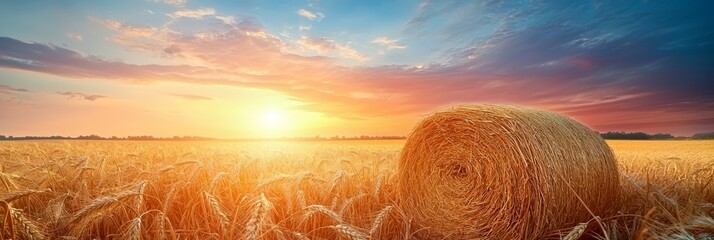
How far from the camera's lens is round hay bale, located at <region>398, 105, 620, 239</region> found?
12.4 ft

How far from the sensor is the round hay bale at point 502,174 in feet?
12.4

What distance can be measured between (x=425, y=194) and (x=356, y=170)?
6.38 ft

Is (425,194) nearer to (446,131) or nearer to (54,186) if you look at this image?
(446,131)

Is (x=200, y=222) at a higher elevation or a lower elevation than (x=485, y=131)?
lower

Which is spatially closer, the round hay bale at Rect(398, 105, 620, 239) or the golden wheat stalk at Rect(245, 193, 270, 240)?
the golden wheat stalk at Rect(245, 193, 270, 240)

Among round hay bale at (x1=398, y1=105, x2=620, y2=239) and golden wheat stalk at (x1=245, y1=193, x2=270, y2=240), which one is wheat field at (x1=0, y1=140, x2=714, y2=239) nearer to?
golden wheat stalk at (x1=245, y1=193, x2=270, y2=240)

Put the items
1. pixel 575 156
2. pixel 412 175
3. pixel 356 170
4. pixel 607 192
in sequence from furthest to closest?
1. pixel 356 170
2. pixel 412 175
3. pixel 607 192
4. pixel 575 156

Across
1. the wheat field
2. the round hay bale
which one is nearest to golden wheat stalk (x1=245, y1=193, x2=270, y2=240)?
the wheat field

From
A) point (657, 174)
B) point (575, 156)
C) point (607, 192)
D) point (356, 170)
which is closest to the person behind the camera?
point (575, 156)

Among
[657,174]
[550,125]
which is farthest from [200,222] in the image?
[657,174]

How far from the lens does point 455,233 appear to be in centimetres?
441

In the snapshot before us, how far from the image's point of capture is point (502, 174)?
13.1 feet

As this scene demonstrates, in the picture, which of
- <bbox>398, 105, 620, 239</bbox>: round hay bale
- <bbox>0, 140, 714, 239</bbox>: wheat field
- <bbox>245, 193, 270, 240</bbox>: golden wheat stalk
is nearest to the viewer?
<bbox>245, 193, 270, 240</bbox>: golden wheat stalk

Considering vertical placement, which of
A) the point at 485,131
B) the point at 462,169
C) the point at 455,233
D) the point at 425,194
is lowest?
the point at 455,233
